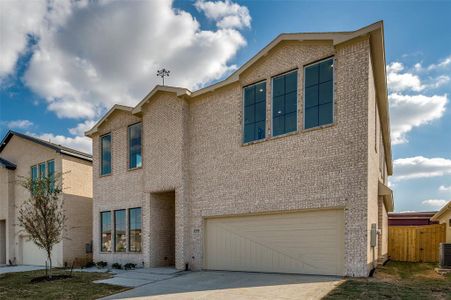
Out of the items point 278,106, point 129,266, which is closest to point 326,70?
point 278,106

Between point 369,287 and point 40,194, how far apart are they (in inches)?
516

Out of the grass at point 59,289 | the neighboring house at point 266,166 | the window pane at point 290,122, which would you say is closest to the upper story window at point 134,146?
the neighboring house at point 266,166

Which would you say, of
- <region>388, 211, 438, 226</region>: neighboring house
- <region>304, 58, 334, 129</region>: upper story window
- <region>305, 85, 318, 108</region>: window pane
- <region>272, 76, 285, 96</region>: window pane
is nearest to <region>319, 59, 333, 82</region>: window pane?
<region>304, 58, 334, 129</region>: upper story window

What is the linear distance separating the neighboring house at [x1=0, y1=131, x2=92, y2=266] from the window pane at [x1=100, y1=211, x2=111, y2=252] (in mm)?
A: 2005

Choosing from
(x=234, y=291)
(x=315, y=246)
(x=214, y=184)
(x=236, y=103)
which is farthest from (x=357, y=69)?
(x=234, y=291)

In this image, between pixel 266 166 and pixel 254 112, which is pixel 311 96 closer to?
pixel 254 112

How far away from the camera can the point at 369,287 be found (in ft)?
29.0

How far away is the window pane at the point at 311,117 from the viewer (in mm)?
11797

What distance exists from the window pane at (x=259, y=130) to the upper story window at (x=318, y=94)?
180 cm

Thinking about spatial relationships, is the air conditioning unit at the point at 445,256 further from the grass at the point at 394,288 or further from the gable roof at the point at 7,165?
the gable roof at the point at 7,165

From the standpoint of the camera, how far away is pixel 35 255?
21.7 metres

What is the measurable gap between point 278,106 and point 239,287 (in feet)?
22.1

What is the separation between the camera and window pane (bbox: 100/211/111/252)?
59.3 ft

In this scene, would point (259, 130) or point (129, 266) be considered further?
point (129, 266)
